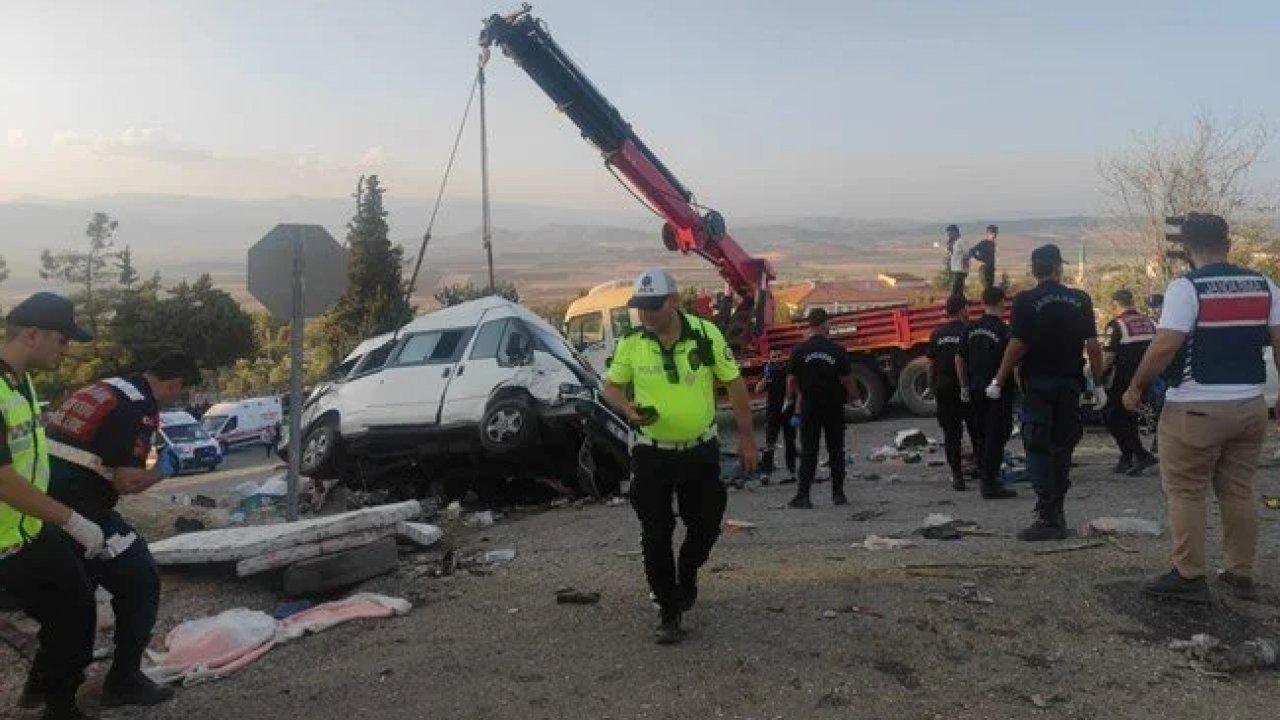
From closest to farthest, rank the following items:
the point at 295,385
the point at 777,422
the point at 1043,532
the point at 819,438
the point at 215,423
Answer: the point at 1043,532, the point at 295,385, the point at 819,438, the point at 777,422, the point at 215,423

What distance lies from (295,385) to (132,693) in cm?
341

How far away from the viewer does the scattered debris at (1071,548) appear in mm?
5660

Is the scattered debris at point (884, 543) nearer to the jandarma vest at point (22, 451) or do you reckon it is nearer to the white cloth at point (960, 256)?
the jandarma vest at point (22, 451)

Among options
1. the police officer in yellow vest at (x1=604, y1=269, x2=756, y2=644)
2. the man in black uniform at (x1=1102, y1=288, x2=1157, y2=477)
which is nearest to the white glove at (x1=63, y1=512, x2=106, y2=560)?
the police officer in yellow vest at (x1=604, y1=269, x2=756, y2=644)

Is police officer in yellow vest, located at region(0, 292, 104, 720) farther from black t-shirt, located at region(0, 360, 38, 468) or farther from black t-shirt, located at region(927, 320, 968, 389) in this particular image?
black t-shirt, located at region(927, 320, 968, 389)

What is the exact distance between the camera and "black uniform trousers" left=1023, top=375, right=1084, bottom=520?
20.0 ft

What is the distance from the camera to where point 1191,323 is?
4535 millimetres

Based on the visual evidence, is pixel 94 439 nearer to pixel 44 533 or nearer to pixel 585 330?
pixel 44 533

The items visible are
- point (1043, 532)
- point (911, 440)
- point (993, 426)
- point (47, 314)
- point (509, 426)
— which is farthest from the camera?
point (911, 440)

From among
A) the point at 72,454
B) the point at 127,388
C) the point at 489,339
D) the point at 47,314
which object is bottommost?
the point at 72,454

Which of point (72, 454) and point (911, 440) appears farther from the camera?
point (911, 440)

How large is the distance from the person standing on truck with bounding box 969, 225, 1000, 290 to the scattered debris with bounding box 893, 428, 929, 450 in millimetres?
3283

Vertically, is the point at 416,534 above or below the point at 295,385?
below

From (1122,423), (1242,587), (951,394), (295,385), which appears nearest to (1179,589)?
(1242,587)
